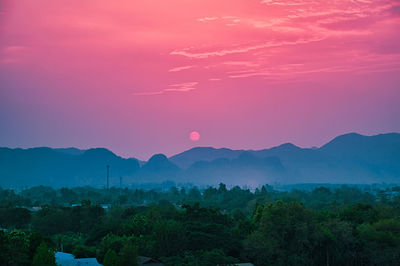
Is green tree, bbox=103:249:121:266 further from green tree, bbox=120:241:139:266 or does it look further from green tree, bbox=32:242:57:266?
green tree, bbox=32:242:57:266

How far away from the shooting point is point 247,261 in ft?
126

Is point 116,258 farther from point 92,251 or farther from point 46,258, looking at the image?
point 92,251

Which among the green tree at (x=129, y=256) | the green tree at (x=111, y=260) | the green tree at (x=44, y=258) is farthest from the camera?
the green tree at (x=129, y=256)

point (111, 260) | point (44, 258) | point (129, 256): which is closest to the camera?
point (44, 258)

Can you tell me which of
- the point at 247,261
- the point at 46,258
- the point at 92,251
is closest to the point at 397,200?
the point at 247,261

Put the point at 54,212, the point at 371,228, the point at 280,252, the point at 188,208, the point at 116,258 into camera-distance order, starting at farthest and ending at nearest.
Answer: the point at 54,212, the point at 188,208, the point at 371,228, the point at 280,252, the point at 116,258

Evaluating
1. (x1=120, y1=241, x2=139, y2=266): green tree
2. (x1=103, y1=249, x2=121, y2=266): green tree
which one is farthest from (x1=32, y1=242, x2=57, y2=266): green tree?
(x1=120, y1=241, x2=139, y2=266): green tree

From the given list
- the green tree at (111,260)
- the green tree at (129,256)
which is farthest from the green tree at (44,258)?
the green tree at (129,256)

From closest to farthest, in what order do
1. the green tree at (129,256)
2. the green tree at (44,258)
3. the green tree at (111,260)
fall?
the green tree at (44,258) → the green tree at (111,260) → the green tree at (129,256)

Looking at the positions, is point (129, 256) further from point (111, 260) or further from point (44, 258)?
point (44, 258)

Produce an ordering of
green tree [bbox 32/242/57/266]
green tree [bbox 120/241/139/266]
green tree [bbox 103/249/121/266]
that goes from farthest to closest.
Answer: green tree [bbox 120/241/139/266]
green tree [bbox 103/249/121/266]
green tree [bbox 32/242/57/266]

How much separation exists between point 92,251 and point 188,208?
913 centimetres

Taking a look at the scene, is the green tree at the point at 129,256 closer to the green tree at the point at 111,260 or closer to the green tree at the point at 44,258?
the green tree at the point at 111,260

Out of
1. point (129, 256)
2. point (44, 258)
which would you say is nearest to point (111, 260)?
point (129, 256)
